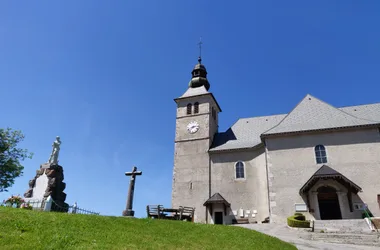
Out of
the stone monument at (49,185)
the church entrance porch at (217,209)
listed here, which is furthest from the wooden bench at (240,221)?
the stone monument at (49,185)

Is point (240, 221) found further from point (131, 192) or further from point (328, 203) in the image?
point (131, 192)

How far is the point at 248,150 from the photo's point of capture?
28.2 metres

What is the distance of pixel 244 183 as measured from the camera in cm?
2708

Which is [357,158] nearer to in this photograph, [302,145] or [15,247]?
[302,145]

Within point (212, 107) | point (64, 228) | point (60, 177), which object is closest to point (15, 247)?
point (64, 228)

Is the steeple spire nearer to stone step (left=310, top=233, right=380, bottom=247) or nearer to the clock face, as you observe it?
the clock face

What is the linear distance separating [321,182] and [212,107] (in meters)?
15.6

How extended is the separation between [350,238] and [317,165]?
863 centimetres

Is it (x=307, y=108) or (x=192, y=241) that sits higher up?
(x=307, y=108)

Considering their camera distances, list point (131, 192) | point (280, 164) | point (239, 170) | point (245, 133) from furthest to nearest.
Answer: point (245, 133)
point (239, 170)
point (280, 164)
point (131, 192)

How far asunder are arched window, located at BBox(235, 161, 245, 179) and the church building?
85 mm

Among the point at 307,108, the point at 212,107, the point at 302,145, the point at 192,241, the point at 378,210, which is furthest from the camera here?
the point at 212,107

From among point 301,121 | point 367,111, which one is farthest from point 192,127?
point 367,111

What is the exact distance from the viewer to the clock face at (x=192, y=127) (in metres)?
32.0
